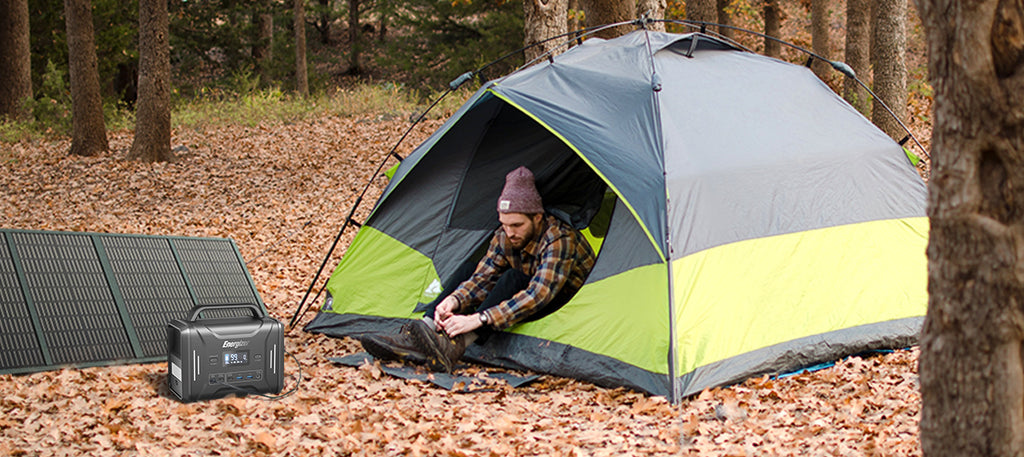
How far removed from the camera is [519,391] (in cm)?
415

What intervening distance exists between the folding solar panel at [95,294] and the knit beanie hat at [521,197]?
5.42 ft

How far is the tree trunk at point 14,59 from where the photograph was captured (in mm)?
12719

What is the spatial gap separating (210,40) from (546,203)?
49.0ft

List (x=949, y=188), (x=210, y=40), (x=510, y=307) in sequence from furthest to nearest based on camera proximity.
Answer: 1. (x=210, y=40)
2. (x=510, y=307)
3. (x=949, y=188)

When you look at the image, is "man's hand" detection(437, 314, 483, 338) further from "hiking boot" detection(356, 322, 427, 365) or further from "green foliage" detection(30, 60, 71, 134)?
"green foliage" detection(30, 60, 71, 134)

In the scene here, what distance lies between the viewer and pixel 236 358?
12.7 feet

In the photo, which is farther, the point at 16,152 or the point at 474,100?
the point at 16,152

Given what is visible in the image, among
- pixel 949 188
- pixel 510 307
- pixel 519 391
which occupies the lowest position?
pixel 519 391

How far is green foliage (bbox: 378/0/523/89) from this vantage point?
1889cm

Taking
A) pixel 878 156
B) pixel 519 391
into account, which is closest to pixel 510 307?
pixel 519 391

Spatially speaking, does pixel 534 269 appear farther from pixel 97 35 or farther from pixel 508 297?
pixel 97 35

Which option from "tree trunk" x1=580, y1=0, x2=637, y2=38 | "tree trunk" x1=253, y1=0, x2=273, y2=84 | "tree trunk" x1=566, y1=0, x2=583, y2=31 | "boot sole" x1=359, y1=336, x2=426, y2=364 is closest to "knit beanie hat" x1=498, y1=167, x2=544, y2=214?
"boot sole" x1=359, y1=336, x2=426, y2=364

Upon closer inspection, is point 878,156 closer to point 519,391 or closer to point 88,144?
point 519,391

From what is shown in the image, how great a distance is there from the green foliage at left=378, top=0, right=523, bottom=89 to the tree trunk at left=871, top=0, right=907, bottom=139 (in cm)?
1029
